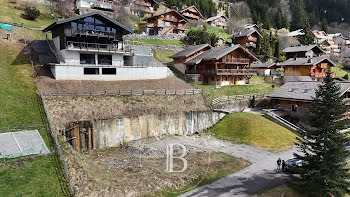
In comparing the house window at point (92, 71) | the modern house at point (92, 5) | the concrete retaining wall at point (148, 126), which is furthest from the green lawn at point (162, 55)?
the modern house at point (92, 5)

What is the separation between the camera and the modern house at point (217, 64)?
53188mm

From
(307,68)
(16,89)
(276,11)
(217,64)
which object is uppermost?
(276,11)

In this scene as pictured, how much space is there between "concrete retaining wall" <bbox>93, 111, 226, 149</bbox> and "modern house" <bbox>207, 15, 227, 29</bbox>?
268ft

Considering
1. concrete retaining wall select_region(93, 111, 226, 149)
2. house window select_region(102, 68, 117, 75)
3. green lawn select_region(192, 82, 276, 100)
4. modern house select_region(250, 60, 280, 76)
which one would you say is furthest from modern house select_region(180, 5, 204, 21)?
concrete retaining wall select_region(93, 111, 226, 149)

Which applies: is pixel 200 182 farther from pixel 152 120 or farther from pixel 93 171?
pixel 152 120

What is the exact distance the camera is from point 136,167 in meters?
26.3

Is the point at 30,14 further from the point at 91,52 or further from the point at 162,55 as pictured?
the point at 162,55

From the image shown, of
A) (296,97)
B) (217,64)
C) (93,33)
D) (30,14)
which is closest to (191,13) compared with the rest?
(217,64)

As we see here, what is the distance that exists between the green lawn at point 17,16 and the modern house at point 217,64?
1274 inches

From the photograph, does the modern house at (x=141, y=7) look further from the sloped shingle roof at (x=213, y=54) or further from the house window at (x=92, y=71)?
the house window at (x=92, y=71)

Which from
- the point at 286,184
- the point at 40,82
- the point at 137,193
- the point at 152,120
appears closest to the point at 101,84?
the point at 40,82

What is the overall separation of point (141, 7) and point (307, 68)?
69.2m

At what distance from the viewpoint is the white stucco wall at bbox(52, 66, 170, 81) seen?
4001 centimetres

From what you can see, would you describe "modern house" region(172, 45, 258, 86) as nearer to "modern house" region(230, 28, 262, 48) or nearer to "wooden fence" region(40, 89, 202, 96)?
"wooden fence" region(40, 89, 202, 96)
